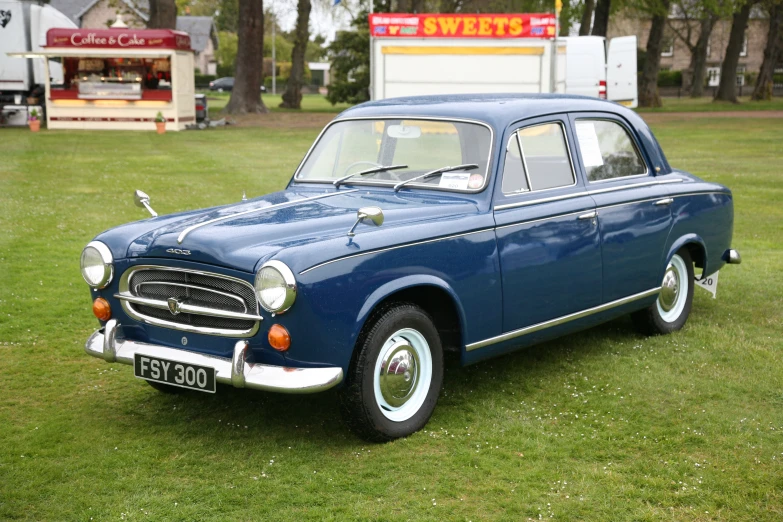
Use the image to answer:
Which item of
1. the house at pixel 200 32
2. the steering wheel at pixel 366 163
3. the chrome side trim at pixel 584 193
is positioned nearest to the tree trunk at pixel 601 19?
the chrome side trim at pixel 584 193

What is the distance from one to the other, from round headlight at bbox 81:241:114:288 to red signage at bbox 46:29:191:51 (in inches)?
953

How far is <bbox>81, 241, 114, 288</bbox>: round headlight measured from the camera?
4918mm

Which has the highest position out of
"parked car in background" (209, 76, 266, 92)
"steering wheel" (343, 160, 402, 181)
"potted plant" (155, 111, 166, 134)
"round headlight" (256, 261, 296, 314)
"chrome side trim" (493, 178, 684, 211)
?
"steering wheel" (343, 160, 402, 181)

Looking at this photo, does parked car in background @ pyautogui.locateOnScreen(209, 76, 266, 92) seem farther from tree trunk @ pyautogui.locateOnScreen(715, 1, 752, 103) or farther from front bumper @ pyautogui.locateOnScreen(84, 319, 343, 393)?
front bumper @ pyautogui.locateOnScreen(84, 319, 343, 393)

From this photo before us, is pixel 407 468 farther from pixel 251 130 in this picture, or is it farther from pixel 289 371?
pixel 251 130

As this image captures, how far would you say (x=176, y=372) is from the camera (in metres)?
4.59

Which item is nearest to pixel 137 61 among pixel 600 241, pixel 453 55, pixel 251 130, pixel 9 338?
pixel 251 130

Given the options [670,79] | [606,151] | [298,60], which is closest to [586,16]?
[298,60]

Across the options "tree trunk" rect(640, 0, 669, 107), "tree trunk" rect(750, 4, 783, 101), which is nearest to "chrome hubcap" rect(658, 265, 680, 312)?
"tree trunk" rect(640, 0, 669, 107)

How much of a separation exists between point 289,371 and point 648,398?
2256 millimetres

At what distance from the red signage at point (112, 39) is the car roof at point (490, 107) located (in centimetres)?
2320

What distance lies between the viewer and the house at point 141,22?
70213mm

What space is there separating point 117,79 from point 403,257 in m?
25.5

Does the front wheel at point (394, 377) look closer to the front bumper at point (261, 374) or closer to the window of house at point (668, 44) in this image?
the front bumper at point (261, 374)
